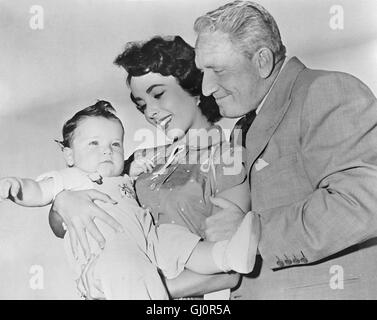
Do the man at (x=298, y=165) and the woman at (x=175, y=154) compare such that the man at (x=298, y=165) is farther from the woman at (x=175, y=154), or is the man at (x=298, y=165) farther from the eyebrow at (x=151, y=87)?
the eyebrow at (x=151, y=87)

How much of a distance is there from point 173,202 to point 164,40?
52 cm

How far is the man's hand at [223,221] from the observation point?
1.95 meters

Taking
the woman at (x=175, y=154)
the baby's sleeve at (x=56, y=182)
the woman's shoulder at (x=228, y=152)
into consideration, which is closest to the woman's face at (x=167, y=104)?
the woman at (x=175, y=154)

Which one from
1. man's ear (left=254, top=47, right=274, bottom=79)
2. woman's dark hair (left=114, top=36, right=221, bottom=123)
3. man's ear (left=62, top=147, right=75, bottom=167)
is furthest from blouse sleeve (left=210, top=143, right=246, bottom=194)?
man's ear (left=62, top=147, right=75, bottom=167)

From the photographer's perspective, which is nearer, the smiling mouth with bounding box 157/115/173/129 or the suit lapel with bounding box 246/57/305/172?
the suit lapel with bounding box 246/57/305/172

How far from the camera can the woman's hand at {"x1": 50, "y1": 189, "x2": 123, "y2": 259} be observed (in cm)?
199

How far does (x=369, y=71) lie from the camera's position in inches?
79.7

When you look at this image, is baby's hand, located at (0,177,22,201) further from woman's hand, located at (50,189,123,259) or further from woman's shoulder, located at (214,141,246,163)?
woman's shoulder, located at (214,141,246,163)

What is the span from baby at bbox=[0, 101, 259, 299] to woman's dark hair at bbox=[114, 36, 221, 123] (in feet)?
0.52

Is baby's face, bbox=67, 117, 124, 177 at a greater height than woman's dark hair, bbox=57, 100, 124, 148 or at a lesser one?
lesser

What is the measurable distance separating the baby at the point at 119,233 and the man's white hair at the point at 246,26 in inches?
16.9

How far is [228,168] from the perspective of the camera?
78.7 inches
